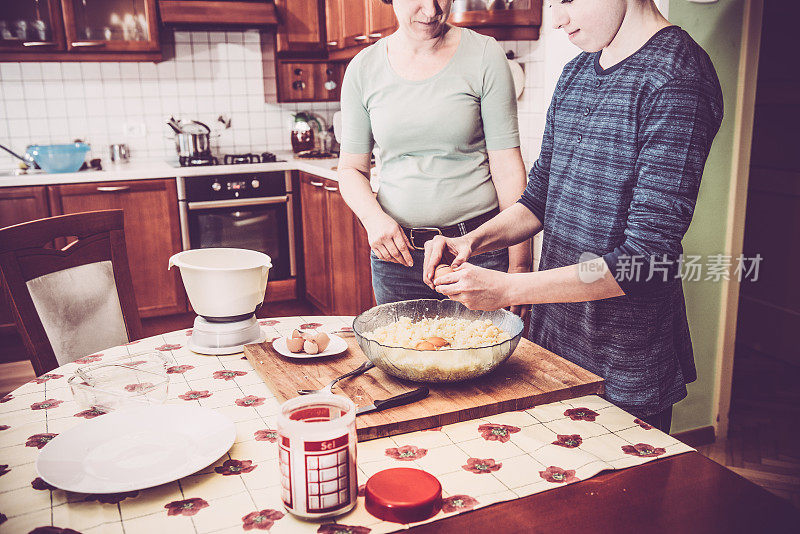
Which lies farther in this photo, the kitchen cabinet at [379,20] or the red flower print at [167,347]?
the kitchen cabinet at [379,20]

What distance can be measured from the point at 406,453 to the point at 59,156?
3.42 m

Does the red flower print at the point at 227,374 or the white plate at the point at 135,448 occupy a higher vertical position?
the white plate at the point at 135,448

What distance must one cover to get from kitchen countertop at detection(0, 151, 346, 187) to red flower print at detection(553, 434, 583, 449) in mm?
2451

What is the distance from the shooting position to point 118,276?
1774 millimetres

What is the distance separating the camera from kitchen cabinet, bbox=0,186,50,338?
11.3 feet

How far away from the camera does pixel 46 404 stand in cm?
117

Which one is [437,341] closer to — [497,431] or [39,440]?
[497,431]

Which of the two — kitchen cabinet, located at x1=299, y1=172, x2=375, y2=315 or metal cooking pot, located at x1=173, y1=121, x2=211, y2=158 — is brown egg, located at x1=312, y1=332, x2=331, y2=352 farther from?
metal cooking pot, located at x1=173, y1=121, x2=211, y2=158

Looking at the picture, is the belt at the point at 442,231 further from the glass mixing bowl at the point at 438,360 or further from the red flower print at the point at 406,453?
the red flower print at the point at 406,453

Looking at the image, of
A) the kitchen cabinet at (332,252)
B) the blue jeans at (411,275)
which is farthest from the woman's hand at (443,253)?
the kitchen cabinet at (332,252)

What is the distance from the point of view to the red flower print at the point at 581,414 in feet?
3.47

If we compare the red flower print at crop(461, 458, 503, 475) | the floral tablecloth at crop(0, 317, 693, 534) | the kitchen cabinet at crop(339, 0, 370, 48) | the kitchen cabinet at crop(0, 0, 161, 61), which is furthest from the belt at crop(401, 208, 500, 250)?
the kitchen cabinet at crop(0, 0, 161, 61)

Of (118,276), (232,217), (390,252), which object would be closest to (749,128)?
(390,252)

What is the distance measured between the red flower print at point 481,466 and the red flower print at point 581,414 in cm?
20
